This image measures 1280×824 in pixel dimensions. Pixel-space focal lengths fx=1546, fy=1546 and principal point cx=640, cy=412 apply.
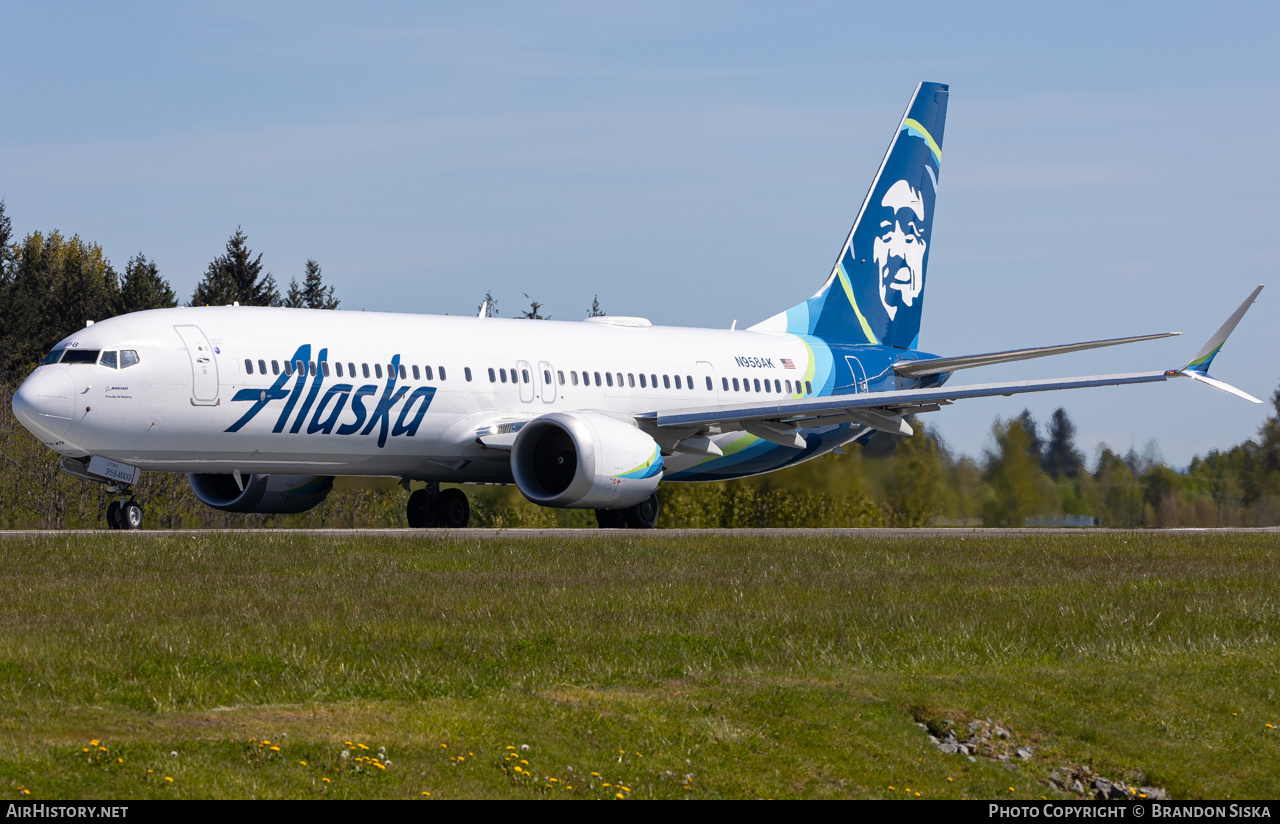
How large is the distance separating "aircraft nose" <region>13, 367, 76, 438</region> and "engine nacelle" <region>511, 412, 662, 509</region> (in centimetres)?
760

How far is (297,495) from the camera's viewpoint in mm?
29875

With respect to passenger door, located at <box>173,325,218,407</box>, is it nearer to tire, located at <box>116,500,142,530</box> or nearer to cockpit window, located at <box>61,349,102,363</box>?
cockpit window, located at <box>61,349,102,363</box>

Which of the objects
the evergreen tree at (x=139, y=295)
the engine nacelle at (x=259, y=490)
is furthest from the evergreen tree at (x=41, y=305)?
the engine nacelle at (x=259, y=490)

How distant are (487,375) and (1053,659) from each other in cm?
1643

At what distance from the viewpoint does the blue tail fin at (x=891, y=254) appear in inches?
1453

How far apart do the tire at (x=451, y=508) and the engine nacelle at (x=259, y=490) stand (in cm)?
232

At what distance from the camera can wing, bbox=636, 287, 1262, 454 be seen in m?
29.0

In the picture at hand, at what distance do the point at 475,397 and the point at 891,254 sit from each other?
1373cm

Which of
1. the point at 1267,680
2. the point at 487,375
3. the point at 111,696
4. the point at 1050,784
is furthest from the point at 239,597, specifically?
the point at 487,375

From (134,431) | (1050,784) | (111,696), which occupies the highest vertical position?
(134,431)

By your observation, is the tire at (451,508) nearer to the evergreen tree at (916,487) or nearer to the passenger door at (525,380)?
the passenger door at (525,380)

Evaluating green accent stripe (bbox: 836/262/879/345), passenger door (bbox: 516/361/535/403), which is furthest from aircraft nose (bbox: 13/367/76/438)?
green accent stripe (bbox: 836/262/879/345)

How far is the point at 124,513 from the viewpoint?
82.9ft
